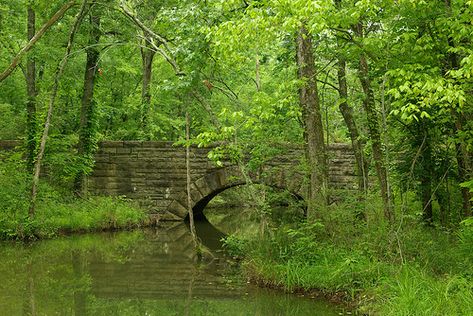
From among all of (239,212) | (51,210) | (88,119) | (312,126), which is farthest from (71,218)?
(239,212)

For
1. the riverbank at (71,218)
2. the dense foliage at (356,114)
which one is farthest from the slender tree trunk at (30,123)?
the riverbank at (71,218)

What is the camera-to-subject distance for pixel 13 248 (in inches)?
481

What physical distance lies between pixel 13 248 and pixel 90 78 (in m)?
6.14

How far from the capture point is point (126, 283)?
9.22 metres

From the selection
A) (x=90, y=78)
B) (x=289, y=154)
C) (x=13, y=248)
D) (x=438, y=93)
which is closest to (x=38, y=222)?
(x=13, y=248)

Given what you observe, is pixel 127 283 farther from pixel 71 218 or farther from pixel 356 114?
pixel 71 218

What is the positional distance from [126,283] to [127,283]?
2 cm

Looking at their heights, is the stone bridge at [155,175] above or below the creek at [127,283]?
above

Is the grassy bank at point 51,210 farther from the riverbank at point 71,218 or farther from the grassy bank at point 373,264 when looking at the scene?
the grassy bank at point 373,264

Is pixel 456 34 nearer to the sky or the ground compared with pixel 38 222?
nearer to the sky

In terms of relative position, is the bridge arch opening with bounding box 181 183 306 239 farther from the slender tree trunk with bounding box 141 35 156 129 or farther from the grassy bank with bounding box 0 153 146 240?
the slender tree trunk with bounding box 141 35 156 129

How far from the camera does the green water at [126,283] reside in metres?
7.53

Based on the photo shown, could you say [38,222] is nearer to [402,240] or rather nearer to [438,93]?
[402,240]

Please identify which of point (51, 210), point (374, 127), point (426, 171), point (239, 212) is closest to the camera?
point (374, 127)
